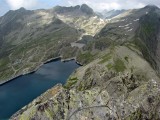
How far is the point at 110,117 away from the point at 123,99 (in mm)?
7127

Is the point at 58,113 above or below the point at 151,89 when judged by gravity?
below

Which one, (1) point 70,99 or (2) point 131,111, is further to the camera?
(1) point 70,99

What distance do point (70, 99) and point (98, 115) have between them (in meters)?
11.4

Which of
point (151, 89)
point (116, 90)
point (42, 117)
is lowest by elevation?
point (116, 90)

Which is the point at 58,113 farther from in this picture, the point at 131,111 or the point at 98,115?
the point at 131,111

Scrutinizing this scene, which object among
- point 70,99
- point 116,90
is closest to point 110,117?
point 70,99

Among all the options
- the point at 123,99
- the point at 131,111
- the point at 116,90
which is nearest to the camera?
the point at 131,111

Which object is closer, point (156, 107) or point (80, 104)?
point (156, 107)

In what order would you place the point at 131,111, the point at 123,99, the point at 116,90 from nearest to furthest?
the point at 131,111, the point at 123,99, the point at 116,90

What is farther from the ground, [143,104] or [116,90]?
[143,104]

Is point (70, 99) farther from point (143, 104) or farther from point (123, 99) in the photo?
point (143, 104)

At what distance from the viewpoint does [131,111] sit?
2958 inches

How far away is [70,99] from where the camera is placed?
85.0 meters

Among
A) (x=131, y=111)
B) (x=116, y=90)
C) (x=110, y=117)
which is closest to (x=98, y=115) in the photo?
(x=110, y=117)
